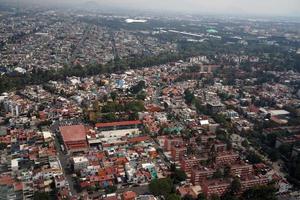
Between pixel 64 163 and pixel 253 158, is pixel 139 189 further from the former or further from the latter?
pixel 253 158

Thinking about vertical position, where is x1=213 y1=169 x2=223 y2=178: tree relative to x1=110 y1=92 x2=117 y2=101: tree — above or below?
below

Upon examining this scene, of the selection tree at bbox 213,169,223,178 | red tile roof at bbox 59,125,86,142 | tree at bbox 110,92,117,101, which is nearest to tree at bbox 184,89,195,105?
tree at bbox 110,92,117,101

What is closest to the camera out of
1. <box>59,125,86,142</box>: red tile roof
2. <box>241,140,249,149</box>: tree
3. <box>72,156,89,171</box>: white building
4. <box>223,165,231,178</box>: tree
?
<box>223,165,231,178</box>: tree

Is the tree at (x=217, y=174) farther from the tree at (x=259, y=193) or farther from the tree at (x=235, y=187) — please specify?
the tree at (x=259, y=193)

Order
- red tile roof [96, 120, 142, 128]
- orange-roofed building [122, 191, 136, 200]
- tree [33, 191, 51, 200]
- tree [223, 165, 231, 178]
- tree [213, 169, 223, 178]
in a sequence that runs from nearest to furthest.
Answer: tree [33, 191, 51, 200] → orange-roofed building [122, 191, 136, 200] → tree [213, 169, 223, 178] → tree [223, 165, 231, 178] → red tile roof [96, 120, 142, 128]

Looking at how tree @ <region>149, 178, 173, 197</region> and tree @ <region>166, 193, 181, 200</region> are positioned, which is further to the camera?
tree @ <region>149, 178, 173, 197</region>

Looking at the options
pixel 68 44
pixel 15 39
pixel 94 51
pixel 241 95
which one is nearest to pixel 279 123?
pixel 241 95

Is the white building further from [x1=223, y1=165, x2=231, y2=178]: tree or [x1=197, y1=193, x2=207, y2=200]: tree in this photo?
[x1=223, y1=165, x2=231, y2=178]: tree

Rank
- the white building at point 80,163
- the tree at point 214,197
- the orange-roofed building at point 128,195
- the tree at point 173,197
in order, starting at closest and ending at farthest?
the tree at point 173,197, the orange-roofed building at point 128,195, the tree at point 214,197, the white building at point 80,163

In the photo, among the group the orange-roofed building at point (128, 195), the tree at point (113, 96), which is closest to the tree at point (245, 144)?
the orange-roofed building at point (128, 195)

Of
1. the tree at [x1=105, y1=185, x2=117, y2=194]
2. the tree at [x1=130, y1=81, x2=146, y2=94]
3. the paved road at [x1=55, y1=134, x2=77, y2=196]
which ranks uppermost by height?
the tree at [x1=130, y1=81, x2=146, y2=94]
